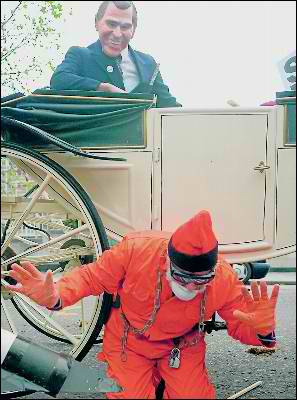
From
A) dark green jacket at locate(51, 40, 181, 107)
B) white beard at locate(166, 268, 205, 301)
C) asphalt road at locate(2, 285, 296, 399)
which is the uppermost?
dark green jacket at locate(51, 40, 181, 107)

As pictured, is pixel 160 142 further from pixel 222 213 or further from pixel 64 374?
pixel 64 374

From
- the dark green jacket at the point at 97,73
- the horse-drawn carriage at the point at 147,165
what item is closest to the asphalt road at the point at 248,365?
the horse-drawn carriage at the point at 147,165

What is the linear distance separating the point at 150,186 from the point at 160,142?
150 millimetres

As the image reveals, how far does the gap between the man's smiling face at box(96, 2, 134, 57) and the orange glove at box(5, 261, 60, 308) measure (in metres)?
0.73

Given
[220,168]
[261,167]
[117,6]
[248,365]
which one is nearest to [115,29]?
[117,6]

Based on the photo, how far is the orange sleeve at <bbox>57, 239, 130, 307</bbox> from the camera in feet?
5.88

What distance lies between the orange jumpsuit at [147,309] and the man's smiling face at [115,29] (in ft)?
2.00

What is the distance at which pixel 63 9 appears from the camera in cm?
162

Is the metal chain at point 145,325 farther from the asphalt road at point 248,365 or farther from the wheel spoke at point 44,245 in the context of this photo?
the wheel spoke at point 44,245

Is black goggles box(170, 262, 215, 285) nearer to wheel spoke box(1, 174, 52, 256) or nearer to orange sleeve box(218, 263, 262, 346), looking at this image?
orange sleeve box(218, 263, 262, 346)

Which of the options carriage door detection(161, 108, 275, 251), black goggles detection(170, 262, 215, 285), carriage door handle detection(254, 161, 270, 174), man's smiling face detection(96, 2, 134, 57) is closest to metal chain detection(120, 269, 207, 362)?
black goggles detection(170, 262, 215, 285)

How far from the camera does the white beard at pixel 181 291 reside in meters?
1.74

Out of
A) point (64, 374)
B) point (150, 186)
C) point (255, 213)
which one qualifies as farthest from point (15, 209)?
point (255, 213)

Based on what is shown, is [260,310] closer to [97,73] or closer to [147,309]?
[147,309]
